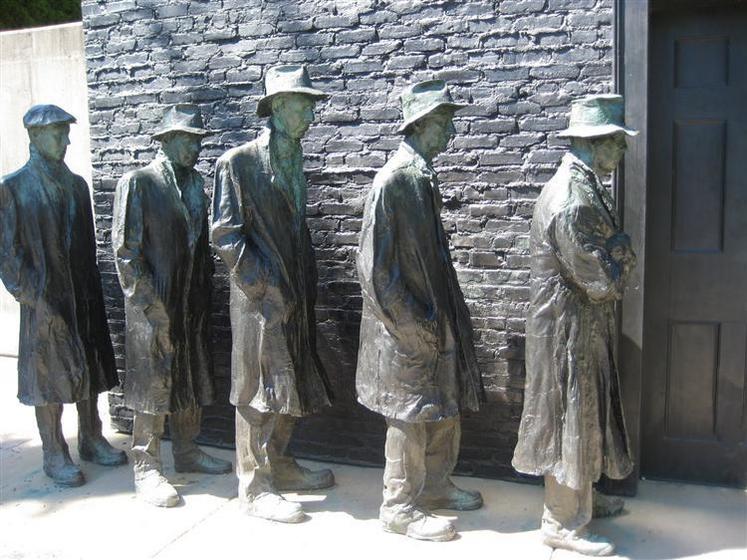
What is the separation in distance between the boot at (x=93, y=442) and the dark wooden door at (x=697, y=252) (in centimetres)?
338

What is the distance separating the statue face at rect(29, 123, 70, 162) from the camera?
513 centimetres

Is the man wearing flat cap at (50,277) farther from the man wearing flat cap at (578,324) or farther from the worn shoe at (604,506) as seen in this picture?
the worn shoe at (604,506)

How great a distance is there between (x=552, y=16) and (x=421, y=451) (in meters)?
2.47

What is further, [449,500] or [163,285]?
[163,285]

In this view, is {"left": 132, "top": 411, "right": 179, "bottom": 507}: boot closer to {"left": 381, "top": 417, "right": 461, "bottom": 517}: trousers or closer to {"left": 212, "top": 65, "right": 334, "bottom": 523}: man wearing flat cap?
{"left": 212, "top": 65, "right": 334, "bottom": 523}: man wearing flat cap

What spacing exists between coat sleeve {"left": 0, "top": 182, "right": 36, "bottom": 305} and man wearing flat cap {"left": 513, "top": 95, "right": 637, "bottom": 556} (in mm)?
3050

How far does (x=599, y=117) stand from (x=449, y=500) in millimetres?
2223

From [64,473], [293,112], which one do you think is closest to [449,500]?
[293,112]

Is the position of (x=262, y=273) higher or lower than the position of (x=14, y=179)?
lower

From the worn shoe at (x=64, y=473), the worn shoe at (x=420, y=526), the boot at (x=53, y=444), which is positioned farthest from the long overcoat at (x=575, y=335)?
the boot at (x=53, y=444)

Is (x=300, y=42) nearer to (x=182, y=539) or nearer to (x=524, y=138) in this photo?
(x=524, y=138)

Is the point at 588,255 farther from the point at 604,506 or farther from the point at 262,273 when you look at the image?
the point at 262,273

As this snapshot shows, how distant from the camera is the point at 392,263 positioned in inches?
163

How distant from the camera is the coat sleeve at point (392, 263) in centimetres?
411
